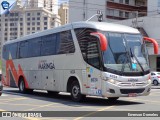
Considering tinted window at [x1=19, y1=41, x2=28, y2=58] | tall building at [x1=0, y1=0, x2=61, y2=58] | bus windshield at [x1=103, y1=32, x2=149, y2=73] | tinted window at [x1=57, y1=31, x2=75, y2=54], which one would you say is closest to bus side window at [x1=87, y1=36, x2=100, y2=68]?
bus windshield at [x1=103, y1=32, x2=149, y2=73]

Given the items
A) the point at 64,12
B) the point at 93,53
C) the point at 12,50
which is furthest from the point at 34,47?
the point at 64,12

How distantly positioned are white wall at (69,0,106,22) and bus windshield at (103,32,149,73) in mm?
50114

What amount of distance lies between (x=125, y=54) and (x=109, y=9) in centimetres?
5155

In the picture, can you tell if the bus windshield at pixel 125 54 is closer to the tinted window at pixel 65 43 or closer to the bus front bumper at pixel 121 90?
the bus front bumper at pixel 121 90

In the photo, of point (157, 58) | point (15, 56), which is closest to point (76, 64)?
point (15, 56)

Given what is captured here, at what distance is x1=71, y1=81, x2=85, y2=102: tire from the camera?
16609 mm

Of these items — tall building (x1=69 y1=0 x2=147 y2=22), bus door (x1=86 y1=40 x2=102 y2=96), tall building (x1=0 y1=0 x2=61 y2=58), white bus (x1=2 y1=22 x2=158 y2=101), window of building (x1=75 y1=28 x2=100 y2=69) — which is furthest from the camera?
tall building (x1=0 y1=0 x2=61 y2=58)

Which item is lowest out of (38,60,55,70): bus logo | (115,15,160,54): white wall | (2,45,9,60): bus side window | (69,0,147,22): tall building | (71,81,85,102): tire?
(71,81,85,102): tire

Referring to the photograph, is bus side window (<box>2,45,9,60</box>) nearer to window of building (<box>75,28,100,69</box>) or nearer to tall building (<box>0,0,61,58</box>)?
window of building (<box>75,28,100,69</box>)

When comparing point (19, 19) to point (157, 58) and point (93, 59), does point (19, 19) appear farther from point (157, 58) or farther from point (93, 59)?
point (93, 59)

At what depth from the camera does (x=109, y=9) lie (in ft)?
217

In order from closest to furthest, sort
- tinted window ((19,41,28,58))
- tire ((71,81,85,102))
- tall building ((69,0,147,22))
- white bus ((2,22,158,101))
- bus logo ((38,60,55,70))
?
white bus ((2,22,158,101)) < tire ((71,81,85,102)) < bus logo ((38,60,55,70)) < tinted window ((19,41,28,58)) < tall building ((69,0,147,22))

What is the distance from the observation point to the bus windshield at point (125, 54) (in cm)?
1527

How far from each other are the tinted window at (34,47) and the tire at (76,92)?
14.2ft
